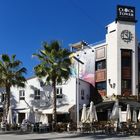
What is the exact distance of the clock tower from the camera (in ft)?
185

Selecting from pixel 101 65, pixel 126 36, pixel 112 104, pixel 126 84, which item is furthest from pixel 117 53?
pixel 112 104

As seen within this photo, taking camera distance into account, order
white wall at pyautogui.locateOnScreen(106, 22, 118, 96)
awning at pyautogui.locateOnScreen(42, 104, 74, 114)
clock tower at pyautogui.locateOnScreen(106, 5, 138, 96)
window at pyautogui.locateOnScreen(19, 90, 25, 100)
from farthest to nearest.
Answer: window at pyautogui.locateOnScreen(19, 90, 25, 100), clock tower at pyautogui.locateOnScreen(106, 5, 138, 96), white wall at pyautogui.locateOnScreen(106, 22, 118, 96), awning at pyautogui.locateOnScreen(42, 104, 74, 114)

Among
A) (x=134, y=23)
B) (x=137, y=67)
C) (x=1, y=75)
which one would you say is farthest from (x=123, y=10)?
(x=1, y=75)

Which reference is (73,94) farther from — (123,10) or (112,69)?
(123,10)

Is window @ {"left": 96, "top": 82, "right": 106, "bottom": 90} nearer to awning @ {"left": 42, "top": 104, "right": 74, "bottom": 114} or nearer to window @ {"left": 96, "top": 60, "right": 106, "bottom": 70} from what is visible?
window @ {"left": 96, "top": 60, "right": 106, "bottom": 70}

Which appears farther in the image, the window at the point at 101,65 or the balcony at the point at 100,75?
the window at the point at 101,65

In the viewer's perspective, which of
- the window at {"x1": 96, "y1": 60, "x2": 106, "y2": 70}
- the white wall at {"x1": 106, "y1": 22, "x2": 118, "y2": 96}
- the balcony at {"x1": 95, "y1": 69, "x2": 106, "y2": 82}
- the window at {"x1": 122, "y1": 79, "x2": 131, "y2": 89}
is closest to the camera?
the white wall at {"x1": 106, "y1": 22, "x2": 118, "y2": 96}

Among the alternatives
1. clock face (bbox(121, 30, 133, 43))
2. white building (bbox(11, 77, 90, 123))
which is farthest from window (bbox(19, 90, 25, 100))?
clock face (bbox(121, 30, 133, 43))

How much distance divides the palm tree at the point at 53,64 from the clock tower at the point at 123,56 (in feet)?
29.4

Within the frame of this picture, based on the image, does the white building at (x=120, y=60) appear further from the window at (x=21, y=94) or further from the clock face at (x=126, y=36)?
the window at (x=21, y=94)

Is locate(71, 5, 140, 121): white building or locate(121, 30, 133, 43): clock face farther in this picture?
locate(121, 30, 133, 43): clock face

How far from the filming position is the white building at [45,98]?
2213 inches

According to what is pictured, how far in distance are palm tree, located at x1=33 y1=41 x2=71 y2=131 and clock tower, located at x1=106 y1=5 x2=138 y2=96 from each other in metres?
8.95

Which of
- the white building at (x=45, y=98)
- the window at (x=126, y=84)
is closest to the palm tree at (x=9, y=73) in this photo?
the white building at (x=45, y=98)
